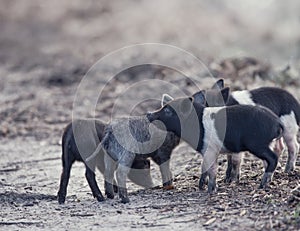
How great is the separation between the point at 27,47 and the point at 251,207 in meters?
20.4

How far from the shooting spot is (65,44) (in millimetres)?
30109

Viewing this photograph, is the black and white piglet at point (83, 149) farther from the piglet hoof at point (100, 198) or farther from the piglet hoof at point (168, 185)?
the piglet hoof at point (168, 185)

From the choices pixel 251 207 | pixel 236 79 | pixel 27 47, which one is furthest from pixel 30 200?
pixel 27 47

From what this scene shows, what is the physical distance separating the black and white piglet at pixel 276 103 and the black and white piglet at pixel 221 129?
0.62 metres

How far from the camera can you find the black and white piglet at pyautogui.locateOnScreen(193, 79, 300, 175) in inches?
478

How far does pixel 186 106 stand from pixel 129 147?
3.07ft

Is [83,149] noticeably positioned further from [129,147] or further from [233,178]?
[233,178]

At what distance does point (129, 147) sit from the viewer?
11664mm

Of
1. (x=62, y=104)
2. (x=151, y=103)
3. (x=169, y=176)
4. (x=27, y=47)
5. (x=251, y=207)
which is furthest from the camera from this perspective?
(x=27, y=47)

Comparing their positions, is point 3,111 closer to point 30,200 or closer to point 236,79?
point 236,79

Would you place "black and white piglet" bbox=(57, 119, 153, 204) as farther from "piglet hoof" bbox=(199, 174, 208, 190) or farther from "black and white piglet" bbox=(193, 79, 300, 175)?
"black and white piglet" bbox=(193, 79, 300, 175)

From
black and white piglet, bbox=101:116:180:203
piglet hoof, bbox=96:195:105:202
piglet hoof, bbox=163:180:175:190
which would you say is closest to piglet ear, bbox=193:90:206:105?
black and white piglet, bbox=101:116:180:203

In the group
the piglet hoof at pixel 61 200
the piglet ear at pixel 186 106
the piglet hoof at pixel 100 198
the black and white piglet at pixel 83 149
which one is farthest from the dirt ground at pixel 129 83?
the piglet ear at pixel 186 106

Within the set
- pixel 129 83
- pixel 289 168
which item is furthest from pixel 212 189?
pixel 129 83
